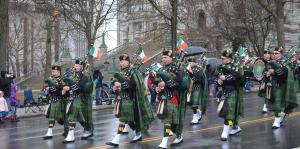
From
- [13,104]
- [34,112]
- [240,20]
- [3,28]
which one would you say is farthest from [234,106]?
[240,20]

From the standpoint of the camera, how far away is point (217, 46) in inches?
1487

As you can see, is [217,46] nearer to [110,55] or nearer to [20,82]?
[110,55]

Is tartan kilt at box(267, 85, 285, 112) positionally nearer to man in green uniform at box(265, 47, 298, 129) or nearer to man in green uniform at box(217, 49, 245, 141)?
man in green uniform at box(265, 47, 298, 129)

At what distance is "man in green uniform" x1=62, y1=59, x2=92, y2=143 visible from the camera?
11109 millimetres

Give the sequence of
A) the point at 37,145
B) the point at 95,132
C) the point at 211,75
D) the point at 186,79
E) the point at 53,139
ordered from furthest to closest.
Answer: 1. the point at 211,75
2. the point at 95,132
3. the point at 53,139
4. the point at 37,145
5. the point at 186,79

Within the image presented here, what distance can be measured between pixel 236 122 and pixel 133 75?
2817mm

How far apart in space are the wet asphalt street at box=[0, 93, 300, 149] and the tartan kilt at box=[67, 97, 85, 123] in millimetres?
536

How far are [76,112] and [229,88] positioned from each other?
3548 mm

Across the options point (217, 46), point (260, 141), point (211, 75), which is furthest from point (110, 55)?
point (260, 141)

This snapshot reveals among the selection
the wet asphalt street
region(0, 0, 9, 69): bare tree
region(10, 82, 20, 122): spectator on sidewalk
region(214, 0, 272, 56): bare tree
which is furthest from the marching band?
region(214, 0, 272, 56): bare tree

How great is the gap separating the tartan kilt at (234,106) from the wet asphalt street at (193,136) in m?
0.55

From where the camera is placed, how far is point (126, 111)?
35.1 ft

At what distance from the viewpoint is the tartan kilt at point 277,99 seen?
12570 millimetres

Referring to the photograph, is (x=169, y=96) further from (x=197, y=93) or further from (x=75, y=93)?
(x=197, y=93)
